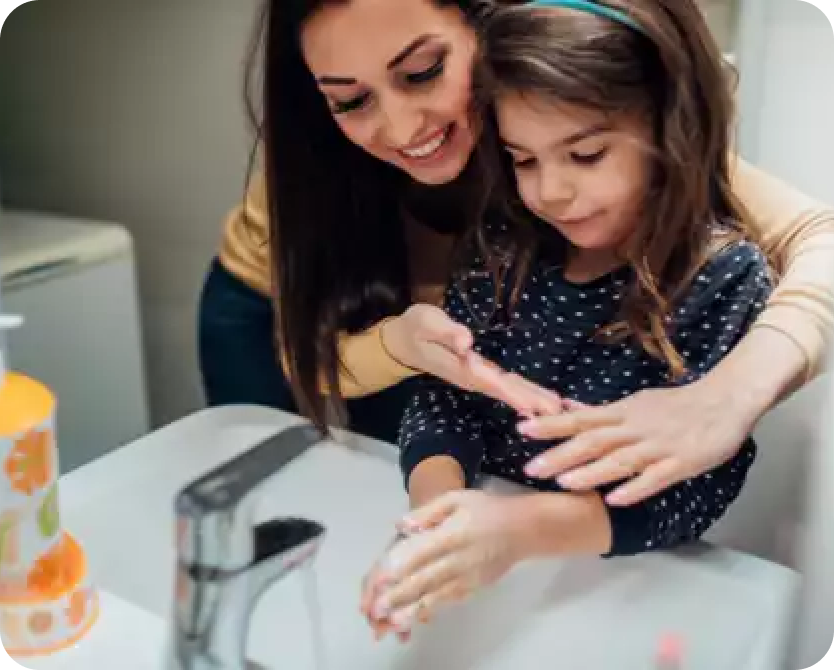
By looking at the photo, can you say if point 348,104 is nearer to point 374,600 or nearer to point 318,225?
point 318,225

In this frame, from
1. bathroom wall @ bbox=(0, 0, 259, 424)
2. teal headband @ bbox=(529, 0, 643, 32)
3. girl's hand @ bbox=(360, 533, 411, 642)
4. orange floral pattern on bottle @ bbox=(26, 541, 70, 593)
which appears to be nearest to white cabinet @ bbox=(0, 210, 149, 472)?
bathroom wall @ bbox=(0, 0, 259, 424)

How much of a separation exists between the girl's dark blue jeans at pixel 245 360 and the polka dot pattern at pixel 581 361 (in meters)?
0.06

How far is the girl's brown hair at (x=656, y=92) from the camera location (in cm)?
52

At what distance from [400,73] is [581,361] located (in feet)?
0.57

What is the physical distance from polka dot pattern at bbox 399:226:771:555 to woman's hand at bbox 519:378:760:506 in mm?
21

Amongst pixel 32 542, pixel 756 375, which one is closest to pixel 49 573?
pixel 32 542

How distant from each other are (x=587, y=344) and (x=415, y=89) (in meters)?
0.16

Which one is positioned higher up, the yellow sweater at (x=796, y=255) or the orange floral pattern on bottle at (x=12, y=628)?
the yellow sweater at (x=796, y=255)

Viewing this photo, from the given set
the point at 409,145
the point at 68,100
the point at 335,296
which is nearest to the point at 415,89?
the point at 409,145

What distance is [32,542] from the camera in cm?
57

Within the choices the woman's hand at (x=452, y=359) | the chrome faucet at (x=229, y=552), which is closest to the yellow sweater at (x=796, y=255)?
the woman's hand at (x=452, y=359)

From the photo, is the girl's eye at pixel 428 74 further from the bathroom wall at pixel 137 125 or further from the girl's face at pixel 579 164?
the bathroom wall at pixel 137 125

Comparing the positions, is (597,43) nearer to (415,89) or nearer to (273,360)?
(415,89)

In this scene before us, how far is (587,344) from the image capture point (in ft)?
1.98
